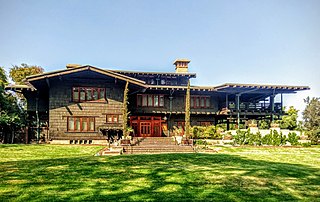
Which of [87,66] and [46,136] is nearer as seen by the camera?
[87,66]

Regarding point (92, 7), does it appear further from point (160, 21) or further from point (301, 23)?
point (301, 23)

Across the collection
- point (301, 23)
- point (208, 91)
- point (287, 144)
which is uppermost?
point (301, 23)

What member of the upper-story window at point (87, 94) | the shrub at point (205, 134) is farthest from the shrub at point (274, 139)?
the upper-story window at point (87, 94)

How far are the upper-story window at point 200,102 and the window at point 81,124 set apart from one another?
10.4 meters

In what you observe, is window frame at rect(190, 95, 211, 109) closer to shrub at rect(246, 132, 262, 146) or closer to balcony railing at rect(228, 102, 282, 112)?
balcony railing at rect(228, 102, 282, 112)

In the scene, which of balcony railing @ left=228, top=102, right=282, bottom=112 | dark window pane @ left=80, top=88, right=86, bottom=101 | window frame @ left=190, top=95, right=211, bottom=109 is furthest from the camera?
balcony railing @ left=228, top=102, right=282, bottom=112

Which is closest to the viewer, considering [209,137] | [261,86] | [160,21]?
[160,21]

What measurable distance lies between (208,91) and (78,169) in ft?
69.1

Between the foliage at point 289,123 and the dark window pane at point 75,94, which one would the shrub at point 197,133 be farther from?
the foliage at point 289,123

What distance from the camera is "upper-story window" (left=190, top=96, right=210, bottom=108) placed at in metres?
29.3

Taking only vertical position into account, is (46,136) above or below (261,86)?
below

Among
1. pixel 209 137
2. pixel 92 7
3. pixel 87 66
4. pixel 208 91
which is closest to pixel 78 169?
pixel 92 7

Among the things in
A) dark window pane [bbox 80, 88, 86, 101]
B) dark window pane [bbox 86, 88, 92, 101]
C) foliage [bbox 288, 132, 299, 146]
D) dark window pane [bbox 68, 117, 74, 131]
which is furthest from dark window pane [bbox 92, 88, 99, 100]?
foliage [bbox 288, 132, 299, 146]

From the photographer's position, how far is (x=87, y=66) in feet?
76.4
